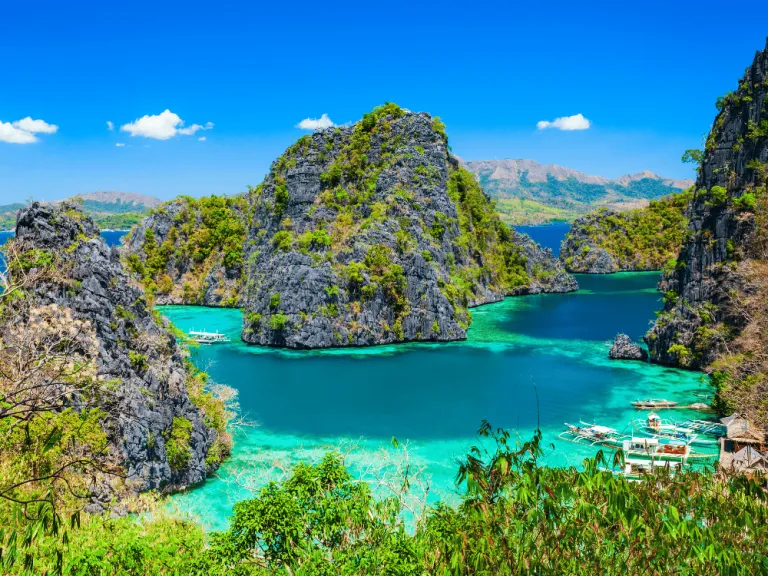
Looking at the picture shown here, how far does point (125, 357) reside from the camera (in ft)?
93.7

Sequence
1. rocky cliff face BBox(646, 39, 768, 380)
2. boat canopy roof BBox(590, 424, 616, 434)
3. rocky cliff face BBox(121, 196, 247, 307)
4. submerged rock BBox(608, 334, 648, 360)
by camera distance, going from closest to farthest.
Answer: boat canopy roof BBox(590, 424, 616, 434), rocky cliff face BBox(646, 39, 768, 380), submerged rock BBox(608, 334, 648, 360), rocky cliff face BBox(121, 196, 247, 307)

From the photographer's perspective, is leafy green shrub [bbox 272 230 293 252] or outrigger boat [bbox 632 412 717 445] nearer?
outrigger boat [bbox 632 412 717 445]

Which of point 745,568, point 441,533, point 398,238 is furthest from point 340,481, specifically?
point 398,238

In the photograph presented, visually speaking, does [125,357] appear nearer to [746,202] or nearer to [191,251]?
[746,202]

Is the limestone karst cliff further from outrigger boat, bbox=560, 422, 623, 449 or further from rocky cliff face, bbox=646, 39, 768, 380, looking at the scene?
outrigger boat, bbox=560, 422, 623, 449

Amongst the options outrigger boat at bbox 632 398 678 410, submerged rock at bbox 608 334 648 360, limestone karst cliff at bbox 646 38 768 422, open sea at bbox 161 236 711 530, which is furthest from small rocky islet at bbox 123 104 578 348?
outrigger boat at bbox 632 398 678 410

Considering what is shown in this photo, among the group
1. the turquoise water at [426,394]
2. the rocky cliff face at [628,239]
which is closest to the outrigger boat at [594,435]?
the turquoise water at [426,394]

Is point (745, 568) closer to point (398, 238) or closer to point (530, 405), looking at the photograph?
point (530, 405)

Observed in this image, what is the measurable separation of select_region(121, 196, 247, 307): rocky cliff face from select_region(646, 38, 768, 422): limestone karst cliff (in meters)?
64.8

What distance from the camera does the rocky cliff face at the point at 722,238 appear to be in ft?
152

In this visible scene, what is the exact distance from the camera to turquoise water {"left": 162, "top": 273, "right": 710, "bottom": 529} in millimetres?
33312

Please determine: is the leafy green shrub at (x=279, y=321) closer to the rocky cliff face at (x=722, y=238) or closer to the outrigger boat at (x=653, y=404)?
the outrigger boat at (x=653, y=404)

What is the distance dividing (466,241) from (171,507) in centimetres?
6965

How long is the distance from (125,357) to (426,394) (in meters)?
25.9
